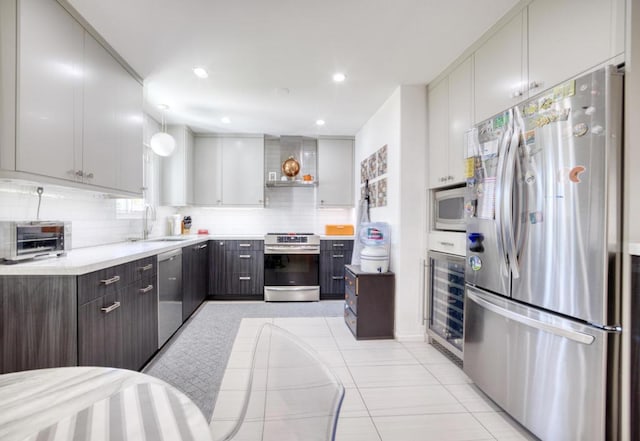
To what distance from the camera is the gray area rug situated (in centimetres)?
211

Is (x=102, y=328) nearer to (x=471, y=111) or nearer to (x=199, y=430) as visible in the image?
(x=199, y=430)

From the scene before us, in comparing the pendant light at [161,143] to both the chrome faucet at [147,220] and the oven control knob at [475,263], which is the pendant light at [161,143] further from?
the oven control knob at [475,263]

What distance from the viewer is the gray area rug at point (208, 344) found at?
2109mm

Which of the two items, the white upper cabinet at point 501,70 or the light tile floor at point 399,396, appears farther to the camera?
the white upper cabinet at point 501,70

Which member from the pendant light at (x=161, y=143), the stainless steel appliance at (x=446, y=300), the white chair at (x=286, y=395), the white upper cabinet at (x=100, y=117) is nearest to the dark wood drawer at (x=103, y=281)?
the white upper cabinet at (x=100, y=117)

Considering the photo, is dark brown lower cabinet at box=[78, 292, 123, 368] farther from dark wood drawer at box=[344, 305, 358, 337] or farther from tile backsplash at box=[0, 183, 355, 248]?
dark wood drawer at box=[344, 305, 358, 337]

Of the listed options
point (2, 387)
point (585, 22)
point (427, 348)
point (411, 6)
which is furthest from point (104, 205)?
point (585, 22)

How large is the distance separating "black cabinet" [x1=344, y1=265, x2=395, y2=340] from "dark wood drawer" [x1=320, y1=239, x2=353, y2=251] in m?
1.42

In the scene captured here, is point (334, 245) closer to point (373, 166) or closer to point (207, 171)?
point (373, 166)

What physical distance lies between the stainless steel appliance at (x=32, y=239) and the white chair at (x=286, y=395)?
1567mm

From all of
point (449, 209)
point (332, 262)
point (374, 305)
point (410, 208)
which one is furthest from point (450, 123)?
point (332, 262)

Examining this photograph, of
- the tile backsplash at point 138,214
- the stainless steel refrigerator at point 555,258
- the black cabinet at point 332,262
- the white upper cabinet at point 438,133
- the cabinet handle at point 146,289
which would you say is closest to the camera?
the stainless steel refrigerator at point 555,258

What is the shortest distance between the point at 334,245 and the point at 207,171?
2263mm

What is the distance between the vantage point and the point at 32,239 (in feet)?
5.75
